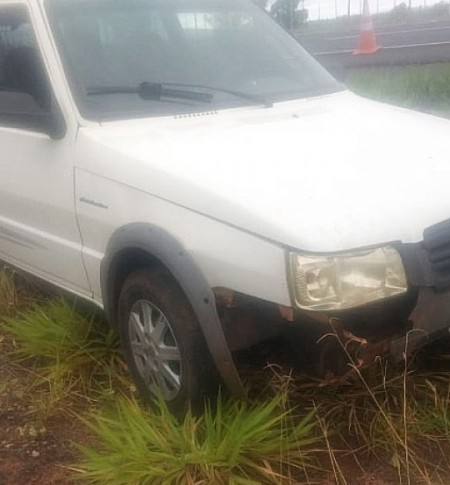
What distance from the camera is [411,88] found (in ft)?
26.2

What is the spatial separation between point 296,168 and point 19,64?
1.60 m

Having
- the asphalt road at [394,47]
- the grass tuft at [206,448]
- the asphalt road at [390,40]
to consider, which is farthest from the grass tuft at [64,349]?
the asphalt road at [390,40]

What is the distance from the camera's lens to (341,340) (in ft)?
8.64

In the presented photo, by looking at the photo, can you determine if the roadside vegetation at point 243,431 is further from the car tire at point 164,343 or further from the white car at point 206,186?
the white car at point 206,186

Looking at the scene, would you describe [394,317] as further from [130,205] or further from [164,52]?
[164,52]

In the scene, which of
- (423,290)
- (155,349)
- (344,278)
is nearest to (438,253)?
(423,290)

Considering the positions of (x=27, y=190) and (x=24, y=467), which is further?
(x=27, y=190)

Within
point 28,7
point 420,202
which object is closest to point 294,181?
point 420,202

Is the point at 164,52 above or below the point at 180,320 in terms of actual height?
above

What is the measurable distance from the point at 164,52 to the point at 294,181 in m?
1.42

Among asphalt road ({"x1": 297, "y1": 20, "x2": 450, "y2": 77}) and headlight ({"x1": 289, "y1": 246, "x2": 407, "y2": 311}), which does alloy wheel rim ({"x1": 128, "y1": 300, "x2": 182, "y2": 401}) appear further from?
asphalt road ({"x1": 297, "y1": 20, "x2": 450, "y2": 77})

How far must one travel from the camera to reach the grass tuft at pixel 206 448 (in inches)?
108

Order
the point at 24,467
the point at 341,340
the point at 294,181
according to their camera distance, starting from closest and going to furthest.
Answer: the point at 341,340 → the point at 294,181 → the point at 24,467

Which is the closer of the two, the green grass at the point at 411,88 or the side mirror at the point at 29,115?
the side mirror at the point at 29,115
